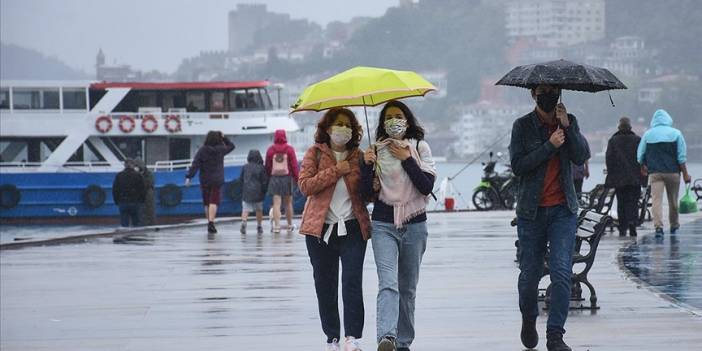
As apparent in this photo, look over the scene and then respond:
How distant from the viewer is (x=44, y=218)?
140 feet

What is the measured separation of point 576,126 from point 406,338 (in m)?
1.67

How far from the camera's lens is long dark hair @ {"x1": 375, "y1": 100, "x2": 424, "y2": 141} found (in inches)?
382

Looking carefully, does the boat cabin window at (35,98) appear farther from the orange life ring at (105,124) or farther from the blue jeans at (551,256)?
the blue jeans at (551,256)

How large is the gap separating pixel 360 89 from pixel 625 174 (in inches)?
427

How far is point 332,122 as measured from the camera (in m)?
9.84

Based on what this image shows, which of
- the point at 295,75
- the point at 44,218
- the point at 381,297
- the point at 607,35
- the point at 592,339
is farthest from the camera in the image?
the point at 607,35

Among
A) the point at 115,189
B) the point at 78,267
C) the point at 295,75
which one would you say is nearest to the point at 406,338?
the point at 78,267

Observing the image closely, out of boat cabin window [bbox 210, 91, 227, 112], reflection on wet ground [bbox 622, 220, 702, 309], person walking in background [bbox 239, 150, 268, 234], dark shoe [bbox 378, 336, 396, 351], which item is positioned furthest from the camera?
boat cabin window [bbox 210, 91, 227, 112]

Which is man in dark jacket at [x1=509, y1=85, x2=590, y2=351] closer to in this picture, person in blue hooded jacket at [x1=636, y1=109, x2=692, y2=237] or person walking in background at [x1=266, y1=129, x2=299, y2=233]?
person in blue hooded jacket at [x1=636, y1=109, x2=692, y2=237]

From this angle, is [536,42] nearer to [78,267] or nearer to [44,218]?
[44,218]

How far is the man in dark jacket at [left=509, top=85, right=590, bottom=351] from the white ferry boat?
32266 millimetres

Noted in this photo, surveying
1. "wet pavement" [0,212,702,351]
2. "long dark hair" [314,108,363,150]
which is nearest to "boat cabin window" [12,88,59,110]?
"wet pavement" [0,212,702,351]

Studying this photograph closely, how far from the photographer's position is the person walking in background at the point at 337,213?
980 cm

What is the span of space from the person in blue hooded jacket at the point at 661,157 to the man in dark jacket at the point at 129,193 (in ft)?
30.7
